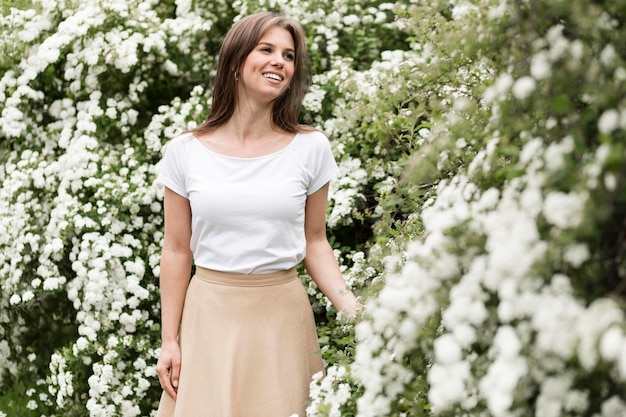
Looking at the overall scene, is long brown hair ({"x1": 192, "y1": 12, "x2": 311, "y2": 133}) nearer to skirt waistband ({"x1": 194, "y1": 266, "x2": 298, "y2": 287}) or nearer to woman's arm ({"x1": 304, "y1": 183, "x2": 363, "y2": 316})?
woman's arm ({"x1": 304, "y1": 183, "x2": 363, "y2": 316})

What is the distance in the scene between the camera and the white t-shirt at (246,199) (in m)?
2.71

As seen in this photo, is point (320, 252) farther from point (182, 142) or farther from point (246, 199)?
point (182, 142)

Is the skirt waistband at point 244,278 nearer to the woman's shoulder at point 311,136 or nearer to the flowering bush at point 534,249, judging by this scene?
the woman's shoulder at point 311,136

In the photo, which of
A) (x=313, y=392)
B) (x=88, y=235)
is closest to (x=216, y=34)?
(x=88, y=235)

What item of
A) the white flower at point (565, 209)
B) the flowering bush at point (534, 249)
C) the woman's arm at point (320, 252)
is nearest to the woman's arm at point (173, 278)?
the woman's arm at point (320, 252)

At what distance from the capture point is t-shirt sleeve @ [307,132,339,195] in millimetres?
2884

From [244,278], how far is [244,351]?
0.86ft

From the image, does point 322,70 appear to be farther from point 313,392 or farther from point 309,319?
point 313,392

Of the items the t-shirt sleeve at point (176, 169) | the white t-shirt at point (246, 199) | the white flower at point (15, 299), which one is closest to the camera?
the white t-shirt at point (246, 199)

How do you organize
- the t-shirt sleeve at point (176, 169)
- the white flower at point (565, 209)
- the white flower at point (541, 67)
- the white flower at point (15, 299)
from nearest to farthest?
1. the white flower at point (565, 209)
2. the white flower at point (541, 67)
3. the t-shirt sleeve at point (176, 169)
4. the white flower at point (15, 299)

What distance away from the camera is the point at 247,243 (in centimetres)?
272

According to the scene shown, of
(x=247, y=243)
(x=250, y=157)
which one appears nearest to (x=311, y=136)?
(x=250, y=157)

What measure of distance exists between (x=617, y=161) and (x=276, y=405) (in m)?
1.82

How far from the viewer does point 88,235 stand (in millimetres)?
4125
